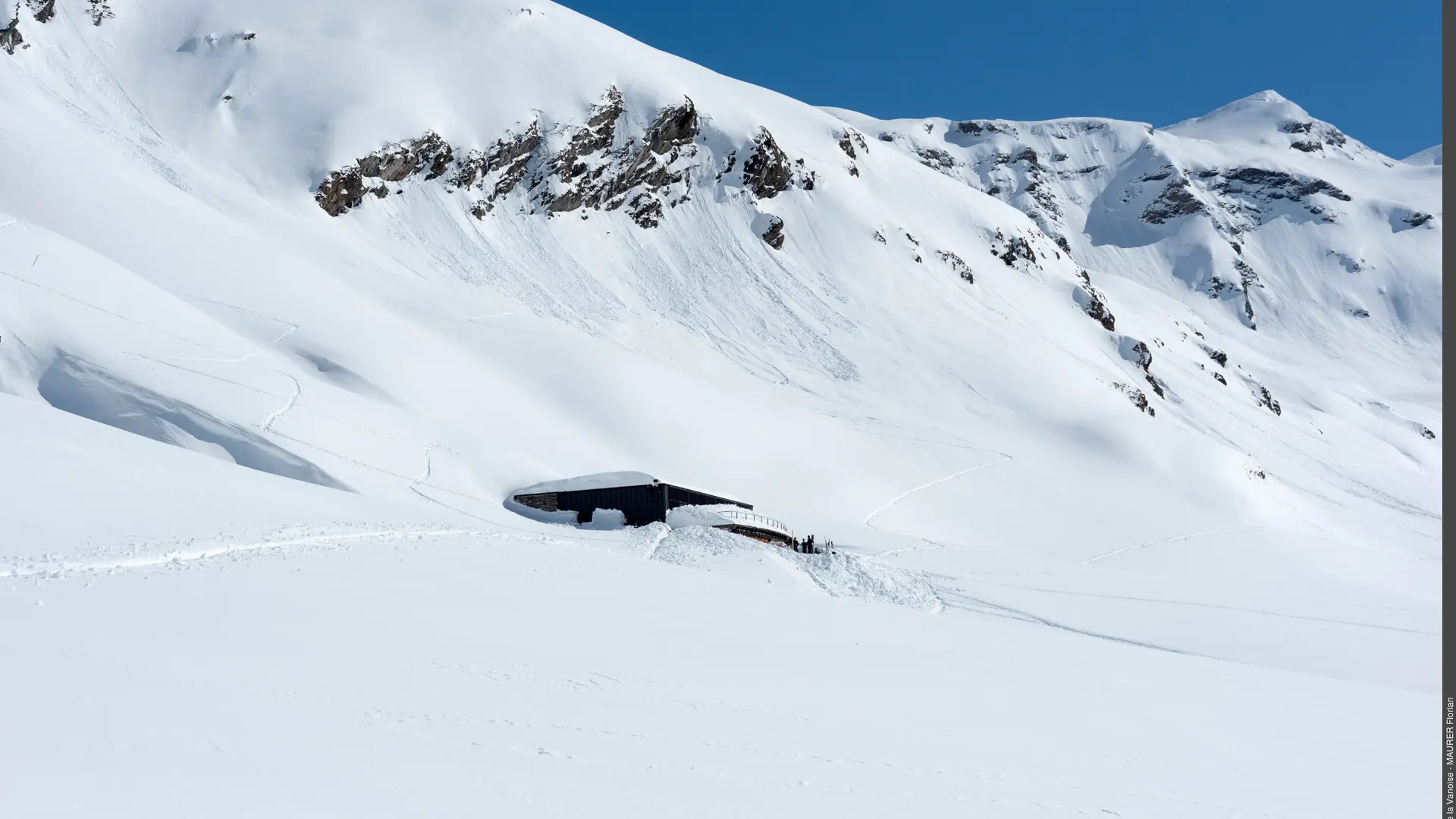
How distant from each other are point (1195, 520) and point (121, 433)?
1719 inches

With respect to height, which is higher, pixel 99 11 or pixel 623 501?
pixel 99 11

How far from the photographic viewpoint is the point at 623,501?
99.5 feet

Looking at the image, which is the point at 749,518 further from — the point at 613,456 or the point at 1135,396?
the point at 1135,396

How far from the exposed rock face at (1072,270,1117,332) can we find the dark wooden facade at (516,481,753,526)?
61.9 m

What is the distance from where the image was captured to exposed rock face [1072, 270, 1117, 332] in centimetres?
8388

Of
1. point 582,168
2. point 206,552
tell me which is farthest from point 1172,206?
point 206,552

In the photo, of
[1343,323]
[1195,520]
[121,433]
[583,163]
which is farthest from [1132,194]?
[121,433]

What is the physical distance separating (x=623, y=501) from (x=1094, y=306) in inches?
2531

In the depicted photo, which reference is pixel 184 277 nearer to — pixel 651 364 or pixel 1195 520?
pixel 651 364

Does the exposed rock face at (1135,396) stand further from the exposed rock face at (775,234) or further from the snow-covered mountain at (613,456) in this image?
the exposed rock face at (775,234)

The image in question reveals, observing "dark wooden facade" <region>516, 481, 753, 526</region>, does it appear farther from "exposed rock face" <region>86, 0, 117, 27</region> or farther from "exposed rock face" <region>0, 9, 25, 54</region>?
"exposed rock face" <region>86, 0, 117, 27</region>

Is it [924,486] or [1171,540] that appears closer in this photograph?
[1171,540]

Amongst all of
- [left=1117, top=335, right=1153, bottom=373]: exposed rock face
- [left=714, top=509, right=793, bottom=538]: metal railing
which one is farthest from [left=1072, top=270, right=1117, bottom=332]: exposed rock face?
[left=714, top=509, right=793, bottom=538]: metal railing

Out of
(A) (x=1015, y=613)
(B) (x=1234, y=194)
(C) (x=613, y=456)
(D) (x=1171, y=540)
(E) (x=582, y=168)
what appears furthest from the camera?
(B) (x=1234, y=194)
